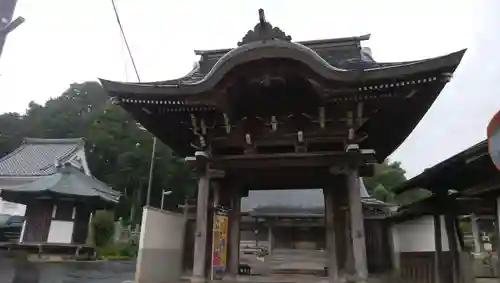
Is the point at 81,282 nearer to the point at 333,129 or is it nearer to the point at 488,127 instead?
the point at 333,129

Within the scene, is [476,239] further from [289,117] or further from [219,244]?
[219,244]

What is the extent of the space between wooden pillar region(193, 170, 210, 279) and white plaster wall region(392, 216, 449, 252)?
4709 mm

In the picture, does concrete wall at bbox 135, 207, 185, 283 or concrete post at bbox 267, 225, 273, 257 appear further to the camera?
concrete post at bbox 267, 225, 273, 257

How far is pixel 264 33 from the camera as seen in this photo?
7062 mm

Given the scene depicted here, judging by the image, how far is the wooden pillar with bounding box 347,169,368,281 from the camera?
678 centimetres

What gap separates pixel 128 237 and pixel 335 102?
26057 mm

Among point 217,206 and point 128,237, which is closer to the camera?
point 217,206

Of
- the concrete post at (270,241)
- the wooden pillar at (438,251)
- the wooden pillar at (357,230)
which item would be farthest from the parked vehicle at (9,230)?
the wooden pillar at (438,251)

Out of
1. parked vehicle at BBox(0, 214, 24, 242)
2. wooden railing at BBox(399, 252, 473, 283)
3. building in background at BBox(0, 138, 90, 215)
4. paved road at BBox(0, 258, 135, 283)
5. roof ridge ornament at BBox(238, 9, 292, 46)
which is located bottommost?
paved road at BBox(0, 258, 135, 283)

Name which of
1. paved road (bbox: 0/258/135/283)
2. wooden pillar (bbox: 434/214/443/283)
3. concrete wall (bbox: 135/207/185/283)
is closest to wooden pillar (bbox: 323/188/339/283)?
wooden pillar (bbox: 434/214/443/283)

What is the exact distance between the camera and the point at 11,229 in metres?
24.3

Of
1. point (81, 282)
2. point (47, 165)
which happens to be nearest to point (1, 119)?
point (47, 165)

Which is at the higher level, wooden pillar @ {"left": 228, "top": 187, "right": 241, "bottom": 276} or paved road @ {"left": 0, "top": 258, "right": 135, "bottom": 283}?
wooden pillar @ {"left": 228, "top": 187, "right": 241, "bottom": 276}

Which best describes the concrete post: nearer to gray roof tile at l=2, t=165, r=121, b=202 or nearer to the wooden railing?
gray roof tile at l=2, t=165, r=121, b=202
